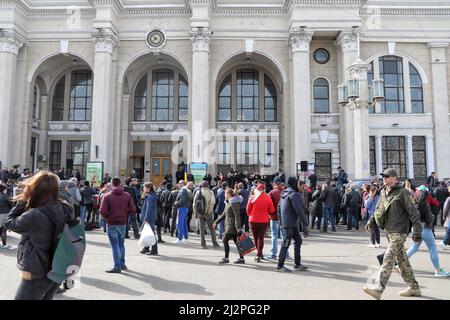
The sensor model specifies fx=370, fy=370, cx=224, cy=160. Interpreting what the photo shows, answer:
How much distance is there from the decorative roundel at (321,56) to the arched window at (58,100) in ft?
64.3

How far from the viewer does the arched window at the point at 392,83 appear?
26.3 m

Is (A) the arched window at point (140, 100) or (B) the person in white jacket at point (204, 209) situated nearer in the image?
(B) the person in white jacket at point (204, 209)

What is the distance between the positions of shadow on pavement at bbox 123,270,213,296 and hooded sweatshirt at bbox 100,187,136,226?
1.13m

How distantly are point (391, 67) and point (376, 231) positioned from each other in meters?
19.0

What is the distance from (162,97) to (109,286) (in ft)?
77.8

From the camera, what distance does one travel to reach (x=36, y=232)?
3.60m

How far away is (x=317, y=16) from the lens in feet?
80.5

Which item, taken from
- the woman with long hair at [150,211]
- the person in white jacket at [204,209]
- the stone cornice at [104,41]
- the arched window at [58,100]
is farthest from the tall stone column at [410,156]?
the arched window at [58,100]

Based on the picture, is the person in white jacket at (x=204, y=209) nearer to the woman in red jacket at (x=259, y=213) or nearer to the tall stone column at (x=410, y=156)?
the woman in red jacket at (x=259, y=213)

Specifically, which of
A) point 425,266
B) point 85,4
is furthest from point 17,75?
point 425,266

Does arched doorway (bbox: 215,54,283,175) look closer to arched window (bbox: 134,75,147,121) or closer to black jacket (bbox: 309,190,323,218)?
arched window (bbox: 134,75,147,121)

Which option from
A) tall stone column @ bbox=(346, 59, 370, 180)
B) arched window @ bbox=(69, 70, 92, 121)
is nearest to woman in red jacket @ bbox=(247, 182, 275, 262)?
tall stone column @ bbox=(346, 59, 370, 180)

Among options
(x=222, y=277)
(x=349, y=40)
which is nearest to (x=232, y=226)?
(x=222, y=277)
